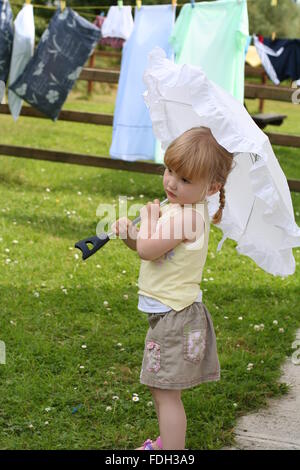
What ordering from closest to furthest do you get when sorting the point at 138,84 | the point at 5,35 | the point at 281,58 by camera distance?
the point at 138,84
the point at 5,35
the point at 281,58

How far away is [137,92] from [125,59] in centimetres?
32

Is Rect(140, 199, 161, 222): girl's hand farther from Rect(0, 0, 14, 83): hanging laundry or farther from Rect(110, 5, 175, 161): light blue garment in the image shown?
Rect(0, 0, 14, 83): hanging laundry

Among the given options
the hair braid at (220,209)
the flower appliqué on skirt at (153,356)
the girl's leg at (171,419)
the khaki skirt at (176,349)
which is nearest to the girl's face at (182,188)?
the hair braid at (220,209)

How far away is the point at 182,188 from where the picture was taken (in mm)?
2609

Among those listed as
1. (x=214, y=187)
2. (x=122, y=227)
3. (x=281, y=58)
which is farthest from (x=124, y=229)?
(x=281, y=58)

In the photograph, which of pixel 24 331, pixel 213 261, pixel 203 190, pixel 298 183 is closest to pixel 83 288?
pixel 24 331

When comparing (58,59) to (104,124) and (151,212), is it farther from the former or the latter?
(151,212)

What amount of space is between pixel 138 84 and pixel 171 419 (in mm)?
4029

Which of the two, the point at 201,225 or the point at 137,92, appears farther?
the point at 137,92

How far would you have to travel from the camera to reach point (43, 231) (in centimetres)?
613

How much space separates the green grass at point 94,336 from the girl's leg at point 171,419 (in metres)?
0.34

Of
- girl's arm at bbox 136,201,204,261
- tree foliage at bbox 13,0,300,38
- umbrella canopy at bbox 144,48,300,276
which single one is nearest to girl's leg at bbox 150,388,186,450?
girl's arm at bbox 136,201,204,261
